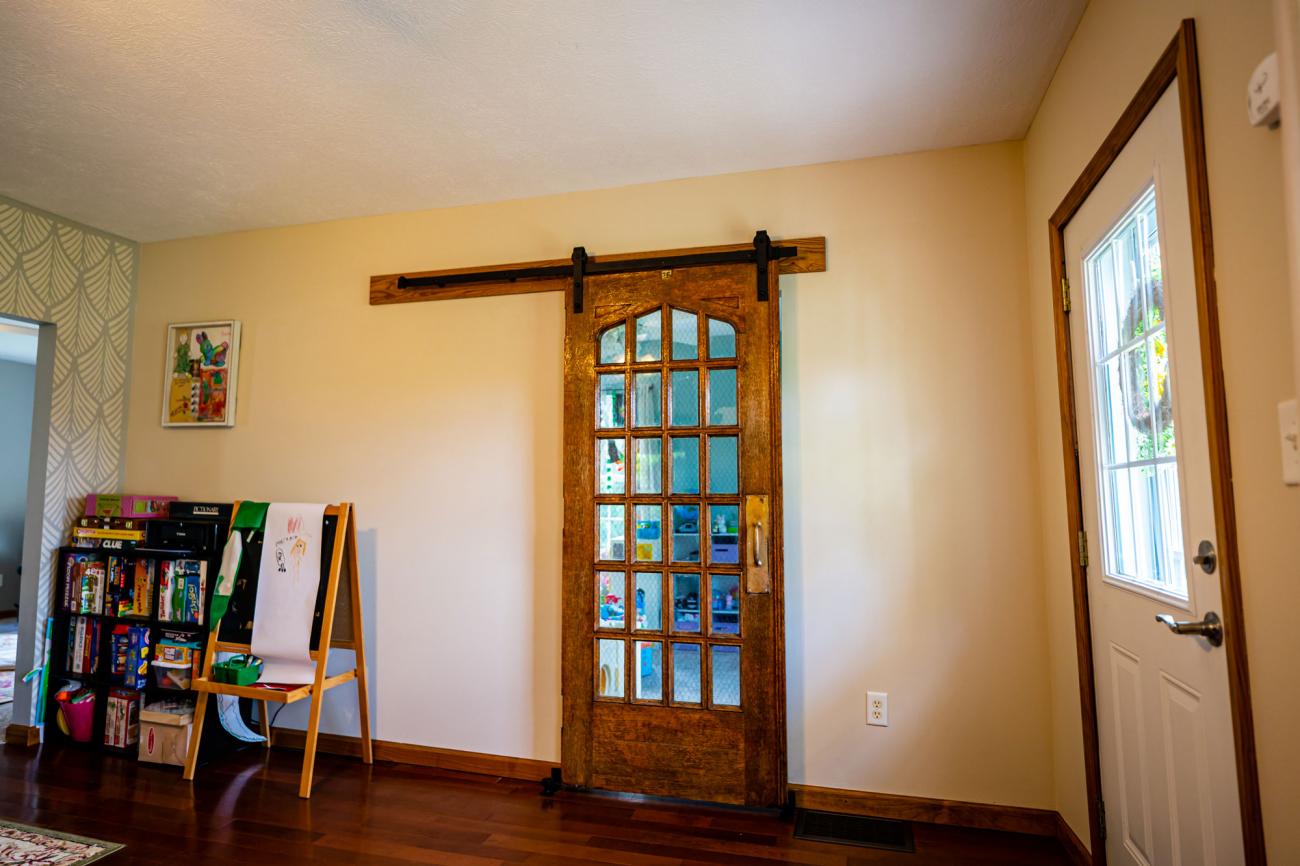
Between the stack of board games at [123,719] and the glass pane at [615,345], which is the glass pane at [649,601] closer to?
the glass pane at [615,345]

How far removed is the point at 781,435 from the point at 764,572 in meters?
0.54

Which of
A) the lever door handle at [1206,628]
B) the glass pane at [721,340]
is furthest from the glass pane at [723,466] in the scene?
the lever door handle at [1206,628]

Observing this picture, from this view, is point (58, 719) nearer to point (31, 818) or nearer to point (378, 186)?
point (31, 818)

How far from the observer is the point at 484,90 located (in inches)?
98.7

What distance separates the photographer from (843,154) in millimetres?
2924

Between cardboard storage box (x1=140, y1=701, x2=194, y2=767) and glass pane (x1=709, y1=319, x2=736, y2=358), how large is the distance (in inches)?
111

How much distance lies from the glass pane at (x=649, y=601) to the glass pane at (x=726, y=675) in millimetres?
264

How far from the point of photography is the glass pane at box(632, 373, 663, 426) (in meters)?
3.00

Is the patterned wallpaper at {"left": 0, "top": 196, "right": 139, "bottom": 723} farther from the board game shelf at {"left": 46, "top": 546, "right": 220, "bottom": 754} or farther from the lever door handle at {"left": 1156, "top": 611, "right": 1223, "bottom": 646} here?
the lever door handle at {"left": 1156, "top": 611, "right": 1223, "bottom": 646}

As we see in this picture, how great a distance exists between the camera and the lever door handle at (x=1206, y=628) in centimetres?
140

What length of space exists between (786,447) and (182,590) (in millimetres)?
2841

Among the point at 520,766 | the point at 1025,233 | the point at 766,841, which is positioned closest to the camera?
the point at 766,841

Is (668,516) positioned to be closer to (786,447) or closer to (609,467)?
(609,467)

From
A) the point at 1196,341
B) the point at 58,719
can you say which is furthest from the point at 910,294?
the point at 58,719
